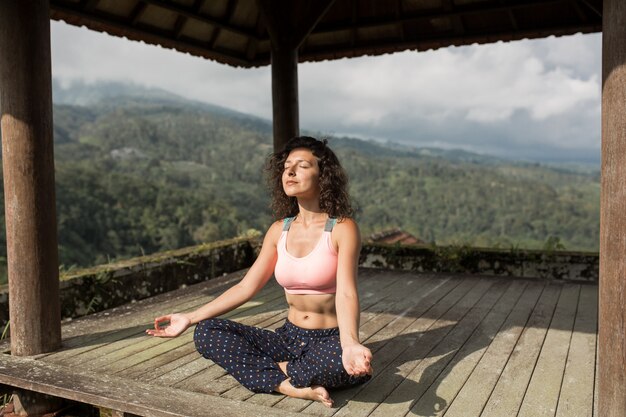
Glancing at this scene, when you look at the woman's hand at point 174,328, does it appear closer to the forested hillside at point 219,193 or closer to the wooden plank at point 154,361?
the wooden plank at point 154,361

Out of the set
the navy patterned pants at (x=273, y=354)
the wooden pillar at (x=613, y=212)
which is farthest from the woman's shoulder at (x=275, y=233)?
the wooden pillar at (x=613, y=212)

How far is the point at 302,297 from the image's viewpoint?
9.43 feet

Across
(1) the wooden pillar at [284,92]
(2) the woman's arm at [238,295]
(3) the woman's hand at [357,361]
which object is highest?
(1) the wooden pillar at [284,92]

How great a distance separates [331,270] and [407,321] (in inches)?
60.7

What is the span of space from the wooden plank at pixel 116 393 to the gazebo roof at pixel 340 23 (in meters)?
3.19

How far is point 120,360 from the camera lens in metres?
3.26

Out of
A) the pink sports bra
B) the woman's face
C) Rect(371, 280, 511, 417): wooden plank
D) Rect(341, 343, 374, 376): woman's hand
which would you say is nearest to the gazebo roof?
the woman's face

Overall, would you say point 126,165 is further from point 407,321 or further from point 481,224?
point 407,321

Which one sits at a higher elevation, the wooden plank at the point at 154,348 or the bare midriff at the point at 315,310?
the bare midriff at the point at 315,310

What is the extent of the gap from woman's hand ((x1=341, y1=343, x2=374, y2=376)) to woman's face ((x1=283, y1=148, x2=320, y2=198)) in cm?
91

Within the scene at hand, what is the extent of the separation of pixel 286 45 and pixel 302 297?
3370mm

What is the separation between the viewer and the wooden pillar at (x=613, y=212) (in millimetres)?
2213

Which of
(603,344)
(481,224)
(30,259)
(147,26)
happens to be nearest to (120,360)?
(30,259)

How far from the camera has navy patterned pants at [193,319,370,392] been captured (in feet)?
8.61
